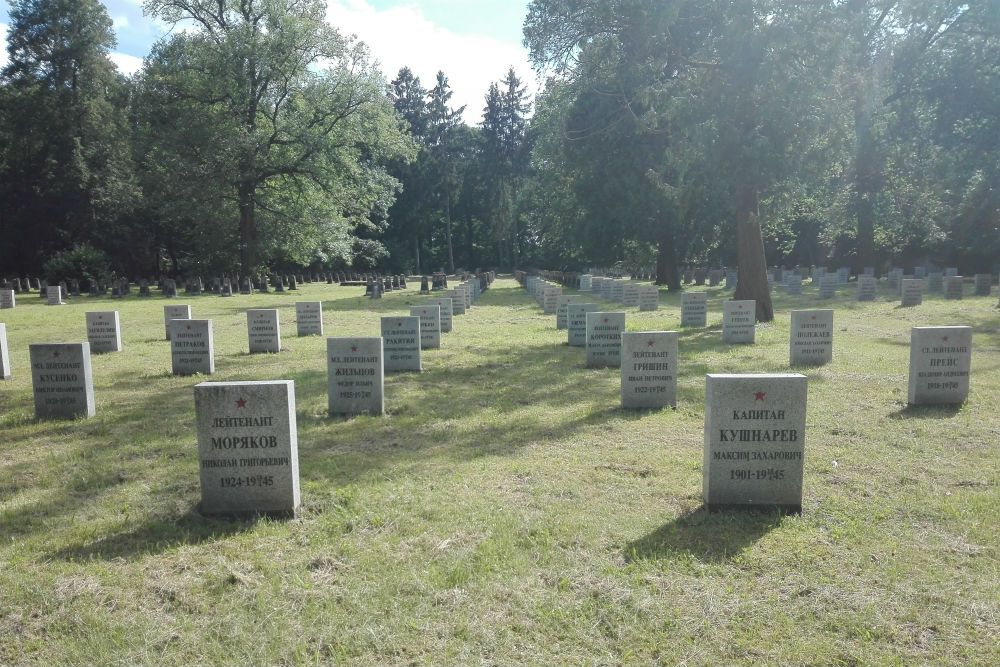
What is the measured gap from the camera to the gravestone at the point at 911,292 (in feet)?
75.6

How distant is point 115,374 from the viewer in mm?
11398

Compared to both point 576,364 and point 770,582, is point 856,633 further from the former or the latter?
point 576,364

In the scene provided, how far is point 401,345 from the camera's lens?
11461mm

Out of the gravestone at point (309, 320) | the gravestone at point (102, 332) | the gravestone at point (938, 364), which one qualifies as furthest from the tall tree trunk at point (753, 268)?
the gravestone at point (102, 332)

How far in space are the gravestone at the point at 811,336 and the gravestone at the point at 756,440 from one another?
22.9 feet

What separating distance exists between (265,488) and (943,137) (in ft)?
104

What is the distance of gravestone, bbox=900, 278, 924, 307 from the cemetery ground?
16926mm

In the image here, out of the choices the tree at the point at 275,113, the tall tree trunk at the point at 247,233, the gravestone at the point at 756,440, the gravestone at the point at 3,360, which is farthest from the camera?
the tall tree trunk at the point at 247,233

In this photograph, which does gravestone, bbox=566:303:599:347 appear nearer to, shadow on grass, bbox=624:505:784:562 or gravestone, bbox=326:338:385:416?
gravestone, bbox=326:338:385:416

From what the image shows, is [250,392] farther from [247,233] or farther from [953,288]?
[247,233]

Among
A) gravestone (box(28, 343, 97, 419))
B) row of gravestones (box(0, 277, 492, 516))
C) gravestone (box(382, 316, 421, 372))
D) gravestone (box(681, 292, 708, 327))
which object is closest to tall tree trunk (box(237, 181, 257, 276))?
row of gravestones (box(0, 277, 492, 516))

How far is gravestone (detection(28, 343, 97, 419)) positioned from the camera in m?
8.09

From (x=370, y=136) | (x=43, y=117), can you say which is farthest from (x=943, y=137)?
(x=43, y=117)

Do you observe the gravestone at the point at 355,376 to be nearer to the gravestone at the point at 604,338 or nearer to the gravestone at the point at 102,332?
the gravestone at the point at 604,338
